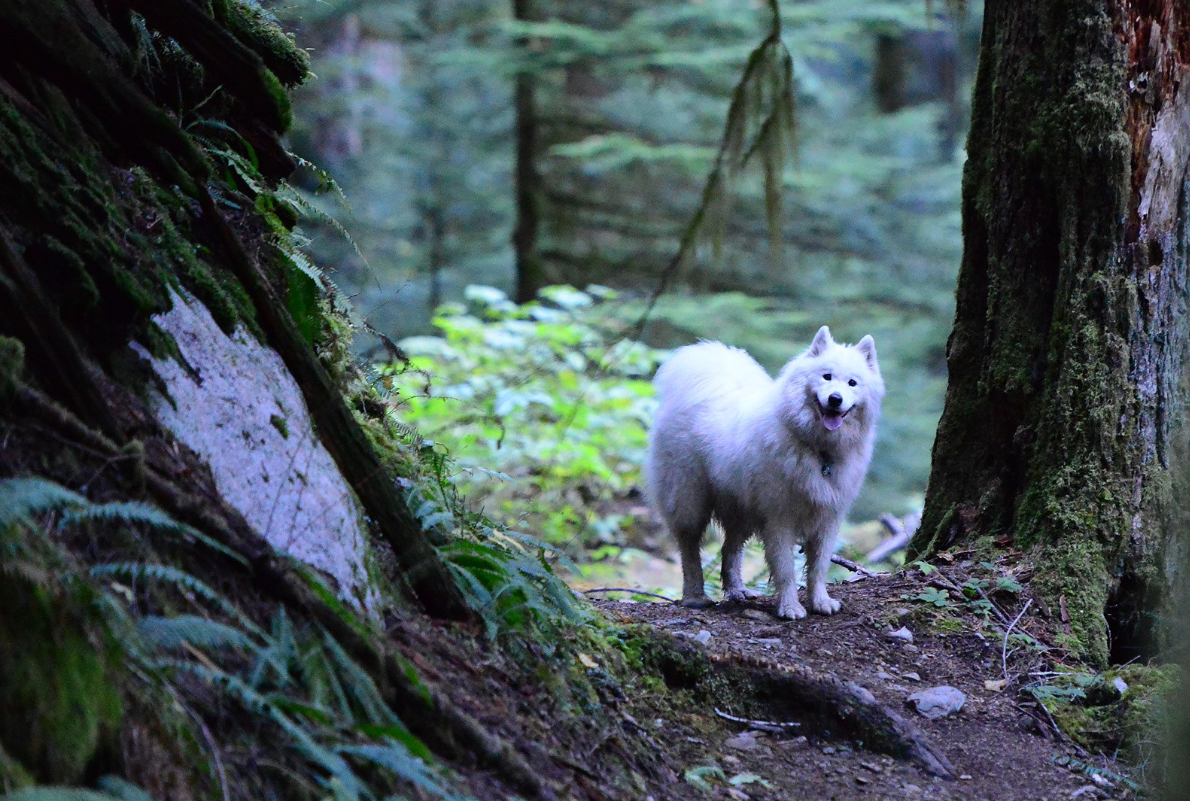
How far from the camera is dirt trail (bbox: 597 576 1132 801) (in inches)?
151

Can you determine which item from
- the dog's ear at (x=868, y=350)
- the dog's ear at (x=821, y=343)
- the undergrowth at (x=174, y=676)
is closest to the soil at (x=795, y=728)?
the undergrowth at (x=174, y=676)

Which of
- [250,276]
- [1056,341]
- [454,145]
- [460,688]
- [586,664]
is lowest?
[586,664]

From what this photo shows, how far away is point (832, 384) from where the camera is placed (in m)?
5.59

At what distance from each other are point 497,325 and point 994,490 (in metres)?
7.48

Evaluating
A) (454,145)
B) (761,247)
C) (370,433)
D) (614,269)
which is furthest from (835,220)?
(370,433)

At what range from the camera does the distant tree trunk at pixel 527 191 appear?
15539 mm

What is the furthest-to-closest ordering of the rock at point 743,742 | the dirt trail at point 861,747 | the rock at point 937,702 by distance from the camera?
the rock at point 937,702 → the rock at point 743,742 → the dirt trail at point 861,747

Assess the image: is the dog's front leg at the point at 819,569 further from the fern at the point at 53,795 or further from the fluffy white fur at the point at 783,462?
the fern at the point at 53,795

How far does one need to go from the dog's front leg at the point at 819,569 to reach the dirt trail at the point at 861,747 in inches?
4.0

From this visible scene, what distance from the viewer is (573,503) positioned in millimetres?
11359

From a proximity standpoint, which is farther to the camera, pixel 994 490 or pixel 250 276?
pixel 994 490

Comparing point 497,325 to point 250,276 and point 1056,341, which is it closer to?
point 1056,341

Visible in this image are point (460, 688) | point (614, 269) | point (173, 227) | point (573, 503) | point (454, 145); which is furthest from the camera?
point (454, 145)

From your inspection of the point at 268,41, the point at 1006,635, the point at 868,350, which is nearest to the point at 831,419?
the point at 868,350
